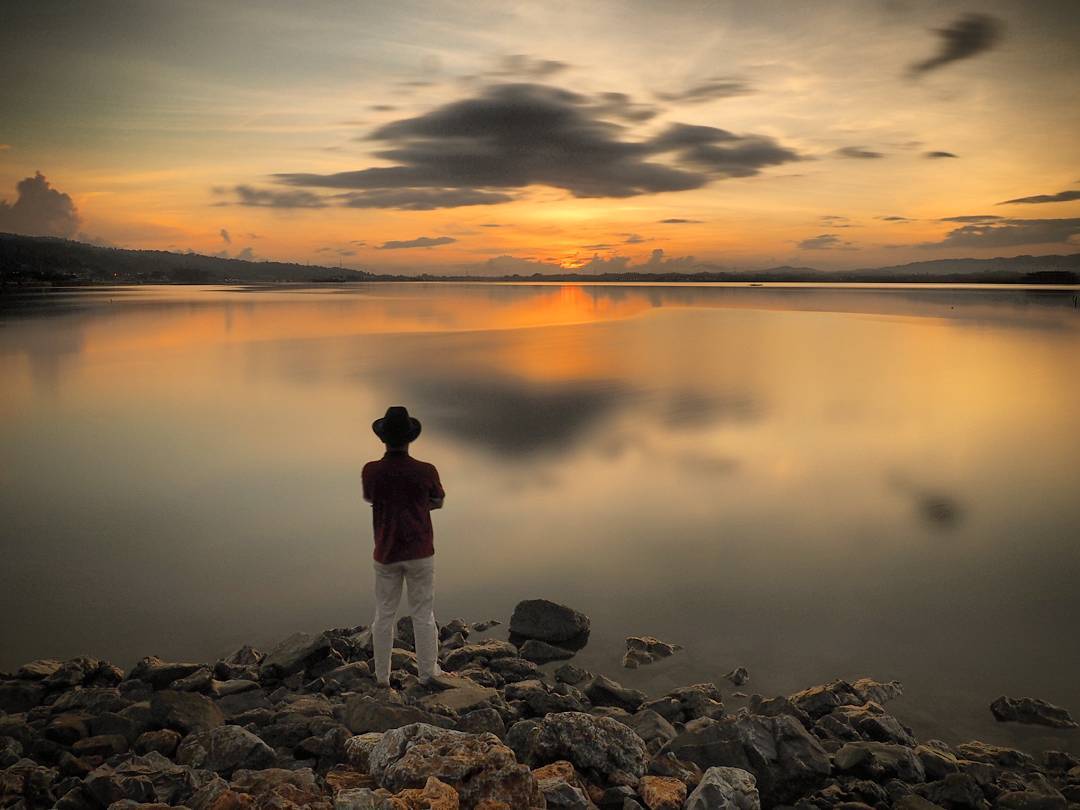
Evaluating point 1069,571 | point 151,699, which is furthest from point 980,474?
point 151,699

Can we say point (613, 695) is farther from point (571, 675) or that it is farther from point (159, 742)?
point (159, 742)

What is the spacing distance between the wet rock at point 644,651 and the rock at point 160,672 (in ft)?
14.3

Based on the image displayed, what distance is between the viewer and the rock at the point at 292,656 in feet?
24.9

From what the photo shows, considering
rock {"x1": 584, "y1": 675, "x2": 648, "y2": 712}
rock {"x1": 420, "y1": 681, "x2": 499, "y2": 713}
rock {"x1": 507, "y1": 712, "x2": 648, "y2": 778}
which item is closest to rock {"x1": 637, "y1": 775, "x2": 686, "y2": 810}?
rock {"x1": 507, "y1": 712, "x2": 648, "y2": 778}

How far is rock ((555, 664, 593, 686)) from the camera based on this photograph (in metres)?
7.83

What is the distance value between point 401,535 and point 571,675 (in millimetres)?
2399

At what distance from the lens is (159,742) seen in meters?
6.04

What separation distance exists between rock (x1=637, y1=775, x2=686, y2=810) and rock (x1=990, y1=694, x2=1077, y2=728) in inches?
147

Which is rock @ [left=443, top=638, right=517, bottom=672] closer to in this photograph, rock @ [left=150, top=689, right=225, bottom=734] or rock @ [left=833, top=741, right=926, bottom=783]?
rock @ [left=150, top=689, right=225, bottom=734]

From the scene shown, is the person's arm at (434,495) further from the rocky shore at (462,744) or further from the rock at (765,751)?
the rock at (765,751)

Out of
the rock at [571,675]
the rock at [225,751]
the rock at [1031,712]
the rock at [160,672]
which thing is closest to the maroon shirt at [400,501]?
the rock at [225,751]

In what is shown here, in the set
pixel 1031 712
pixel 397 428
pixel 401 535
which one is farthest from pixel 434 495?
pixel 1031 712

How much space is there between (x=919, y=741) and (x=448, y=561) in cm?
656

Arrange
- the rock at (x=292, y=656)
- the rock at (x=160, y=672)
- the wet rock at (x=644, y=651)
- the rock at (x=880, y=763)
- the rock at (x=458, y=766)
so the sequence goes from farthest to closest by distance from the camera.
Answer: the wet rock at (x=644, y=651) < the rock at (x=292, y=656) < the rock at (x=160, y=672) < the rock at (x=880, y=763) < the rock at (x=458, y=766)
